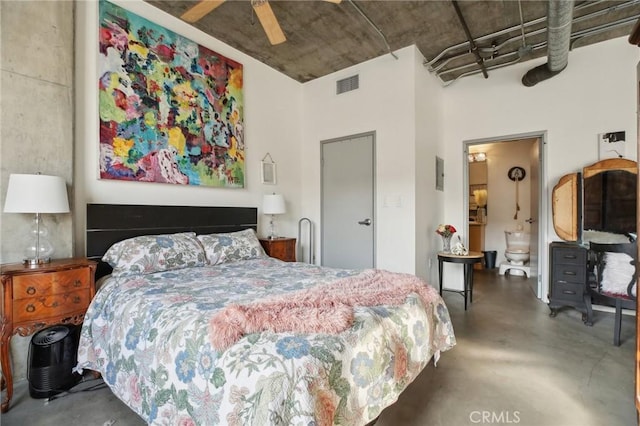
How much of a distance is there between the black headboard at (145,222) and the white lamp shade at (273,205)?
0.35 metres

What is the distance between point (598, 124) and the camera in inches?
139

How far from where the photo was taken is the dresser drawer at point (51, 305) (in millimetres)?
1827

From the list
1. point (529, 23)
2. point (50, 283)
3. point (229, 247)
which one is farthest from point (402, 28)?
point (50, 283)

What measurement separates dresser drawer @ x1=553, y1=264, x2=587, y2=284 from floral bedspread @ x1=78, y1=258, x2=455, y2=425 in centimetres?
214

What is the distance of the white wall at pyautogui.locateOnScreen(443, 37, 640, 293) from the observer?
11.3 feet

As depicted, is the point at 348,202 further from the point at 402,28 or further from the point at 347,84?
the point at 402,28

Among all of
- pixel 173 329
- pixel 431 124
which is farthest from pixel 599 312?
pixel 173 329

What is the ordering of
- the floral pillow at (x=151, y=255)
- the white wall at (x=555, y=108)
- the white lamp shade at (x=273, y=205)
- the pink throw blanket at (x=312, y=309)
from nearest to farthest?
the pink throw blanket at (x=312, y=309), the floral pillow at (x=151, y=255), the white wall at (x=555, y=108), the white lamp shade at (x=273, y=205)

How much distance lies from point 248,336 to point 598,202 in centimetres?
413

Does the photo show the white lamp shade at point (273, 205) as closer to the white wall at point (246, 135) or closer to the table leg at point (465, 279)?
the white wall at point (246, 135)

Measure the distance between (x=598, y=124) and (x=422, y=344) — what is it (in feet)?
12.1

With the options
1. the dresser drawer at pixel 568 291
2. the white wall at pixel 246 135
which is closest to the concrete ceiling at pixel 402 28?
the white wall at pixel 246 135

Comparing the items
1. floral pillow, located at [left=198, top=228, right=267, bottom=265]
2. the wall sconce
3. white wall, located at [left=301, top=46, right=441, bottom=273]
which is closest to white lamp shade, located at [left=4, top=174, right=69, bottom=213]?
floral pillow, located at [left=198, top=228, right=267, bottom=265]

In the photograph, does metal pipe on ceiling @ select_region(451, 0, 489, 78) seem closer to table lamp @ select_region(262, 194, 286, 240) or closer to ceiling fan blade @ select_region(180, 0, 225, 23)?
ceiling fan blade @ select_region(180, 0, 225, 23)
